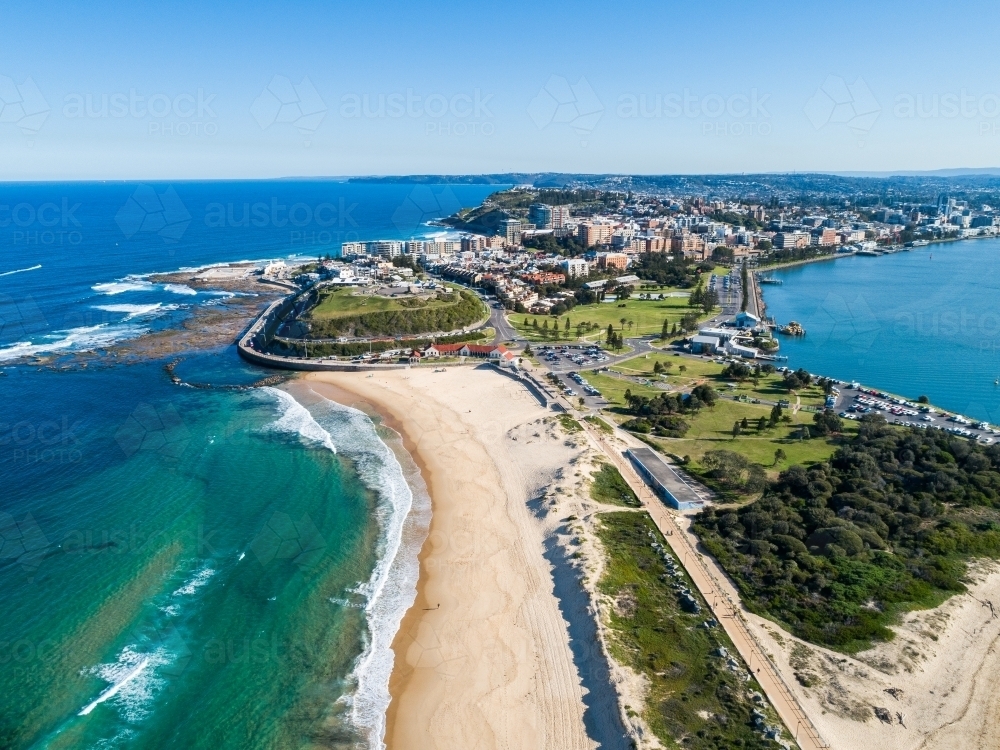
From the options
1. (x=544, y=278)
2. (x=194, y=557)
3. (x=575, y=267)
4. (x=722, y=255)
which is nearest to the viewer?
(x=194, y=557)

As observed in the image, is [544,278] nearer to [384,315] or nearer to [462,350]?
[384,315]

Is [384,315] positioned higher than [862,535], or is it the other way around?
[384,315]

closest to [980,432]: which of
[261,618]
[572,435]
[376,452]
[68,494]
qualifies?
[572,435]

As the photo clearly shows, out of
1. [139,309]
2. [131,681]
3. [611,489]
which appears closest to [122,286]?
[139,309]

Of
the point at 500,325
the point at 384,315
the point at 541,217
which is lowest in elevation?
the point at 500,325

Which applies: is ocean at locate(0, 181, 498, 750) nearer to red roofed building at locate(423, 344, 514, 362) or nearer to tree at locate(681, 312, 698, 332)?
red roofed building at locate(423, 344, 514, 362)

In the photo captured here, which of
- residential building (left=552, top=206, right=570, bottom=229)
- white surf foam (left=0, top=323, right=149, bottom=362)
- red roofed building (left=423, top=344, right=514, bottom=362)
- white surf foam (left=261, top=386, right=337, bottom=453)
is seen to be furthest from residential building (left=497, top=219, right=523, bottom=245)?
white surf foam (left=261, top=386, right=337, bottom=453)

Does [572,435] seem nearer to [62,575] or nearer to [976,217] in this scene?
[62,575]
